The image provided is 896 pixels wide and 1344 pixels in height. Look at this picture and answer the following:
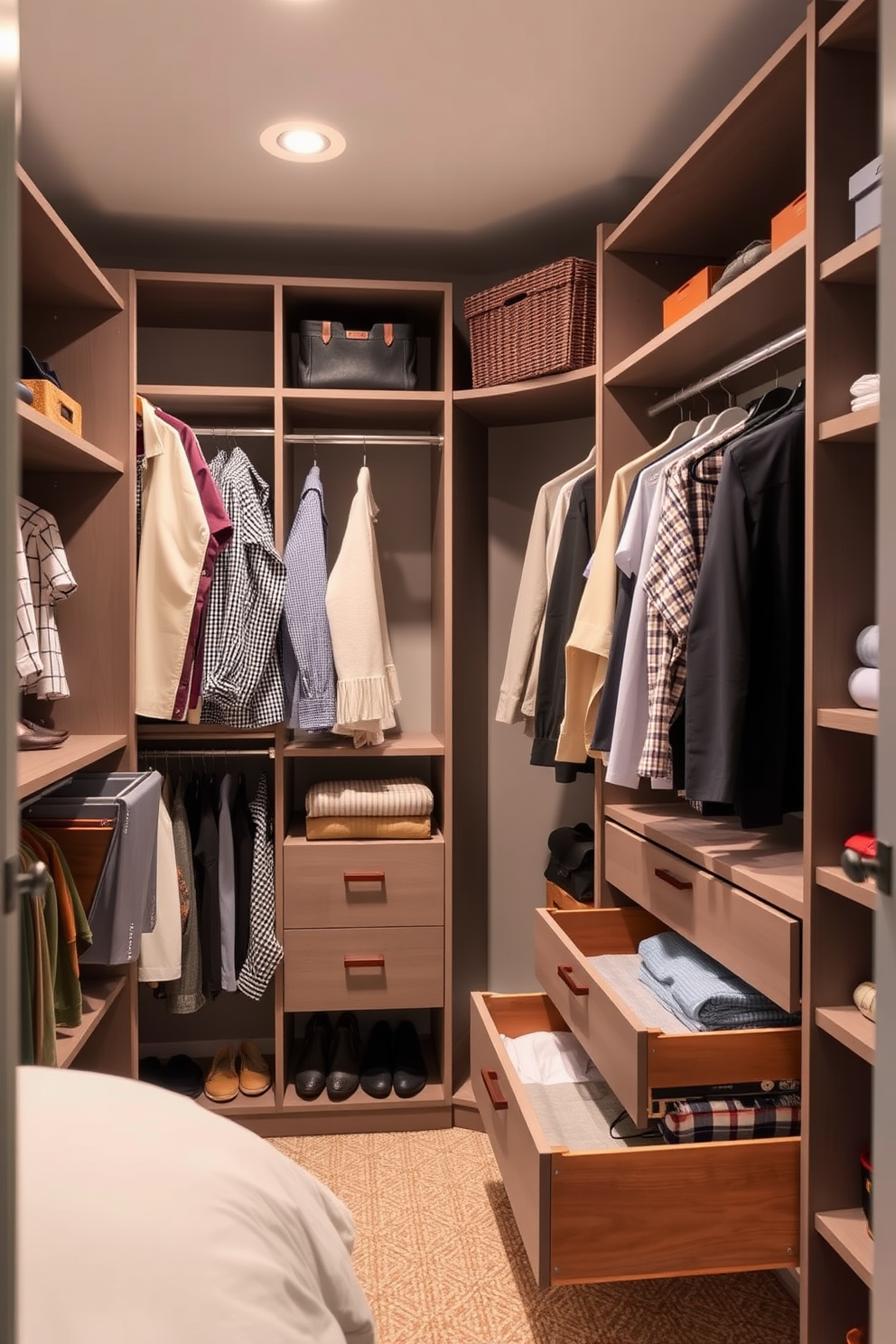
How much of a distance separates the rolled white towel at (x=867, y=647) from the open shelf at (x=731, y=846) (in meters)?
0.37

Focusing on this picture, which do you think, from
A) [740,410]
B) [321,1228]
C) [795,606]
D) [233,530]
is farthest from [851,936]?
[233,530]

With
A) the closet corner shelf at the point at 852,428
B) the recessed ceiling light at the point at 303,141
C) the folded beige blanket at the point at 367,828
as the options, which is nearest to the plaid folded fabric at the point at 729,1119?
the closet corner shelf at the point at 852,428

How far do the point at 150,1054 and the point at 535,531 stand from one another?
1969 millimetres

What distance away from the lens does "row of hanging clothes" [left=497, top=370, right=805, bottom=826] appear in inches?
63.4

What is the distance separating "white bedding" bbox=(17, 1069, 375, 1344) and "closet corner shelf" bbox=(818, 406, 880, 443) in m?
1.22

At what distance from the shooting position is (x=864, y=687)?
1.37m

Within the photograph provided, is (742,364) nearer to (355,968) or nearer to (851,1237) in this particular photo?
(851,1237)

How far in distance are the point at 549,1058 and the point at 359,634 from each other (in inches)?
45.4

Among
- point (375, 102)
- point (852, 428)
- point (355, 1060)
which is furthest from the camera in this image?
point (355, 1060)

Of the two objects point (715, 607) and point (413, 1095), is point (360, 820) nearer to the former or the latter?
point (413, 1095)

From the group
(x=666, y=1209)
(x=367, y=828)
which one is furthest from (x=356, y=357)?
(x=666, y=1209)

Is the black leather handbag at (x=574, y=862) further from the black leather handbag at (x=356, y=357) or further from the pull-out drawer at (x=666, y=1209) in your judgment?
the black leather handbag at (x=356, y=357)

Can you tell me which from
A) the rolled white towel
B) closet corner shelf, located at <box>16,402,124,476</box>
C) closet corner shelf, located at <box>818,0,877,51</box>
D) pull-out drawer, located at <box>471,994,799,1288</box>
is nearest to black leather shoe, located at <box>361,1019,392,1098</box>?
pull-out drawer, located at <box>471,994,799,1288</box>

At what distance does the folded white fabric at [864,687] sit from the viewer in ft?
4.44
